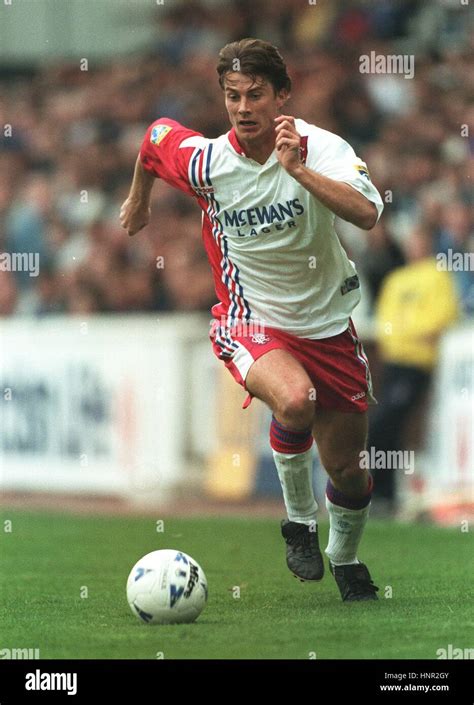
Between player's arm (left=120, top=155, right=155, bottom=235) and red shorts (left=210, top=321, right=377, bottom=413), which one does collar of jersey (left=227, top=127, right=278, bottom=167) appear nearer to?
player's arm (left=120, top=155, right=155, bottom=235)

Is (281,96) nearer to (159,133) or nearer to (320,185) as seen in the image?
(320,185)

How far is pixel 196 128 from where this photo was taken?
1731 centimetres

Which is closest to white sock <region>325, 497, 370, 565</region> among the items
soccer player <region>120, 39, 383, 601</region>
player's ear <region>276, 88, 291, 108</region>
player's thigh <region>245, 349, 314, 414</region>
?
soccer player <region>120, 39, 383, 601</region>

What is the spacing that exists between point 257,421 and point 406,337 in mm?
2039

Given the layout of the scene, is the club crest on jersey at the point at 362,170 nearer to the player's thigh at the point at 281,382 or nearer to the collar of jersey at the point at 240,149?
the collar of jersey at the point at 240,149

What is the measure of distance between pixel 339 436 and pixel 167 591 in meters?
1.24

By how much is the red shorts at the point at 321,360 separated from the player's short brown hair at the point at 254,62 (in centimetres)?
125

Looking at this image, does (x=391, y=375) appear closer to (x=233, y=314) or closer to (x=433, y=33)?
(x=433, y=33)

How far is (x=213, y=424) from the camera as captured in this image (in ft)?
50.1

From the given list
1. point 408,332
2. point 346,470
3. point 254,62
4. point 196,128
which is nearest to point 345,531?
point 346,470

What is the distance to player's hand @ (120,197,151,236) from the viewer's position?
809 centimetres

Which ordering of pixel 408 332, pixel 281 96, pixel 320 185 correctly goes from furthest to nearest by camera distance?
pixel 408 332 < pixel 281 96 < pixel 320 185

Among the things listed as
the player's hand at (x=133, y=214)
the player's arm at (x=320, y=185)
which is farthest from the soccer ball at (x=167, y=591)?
the player's hand at (x=133, y=214)

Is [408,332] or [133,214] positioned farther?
[408,332]
